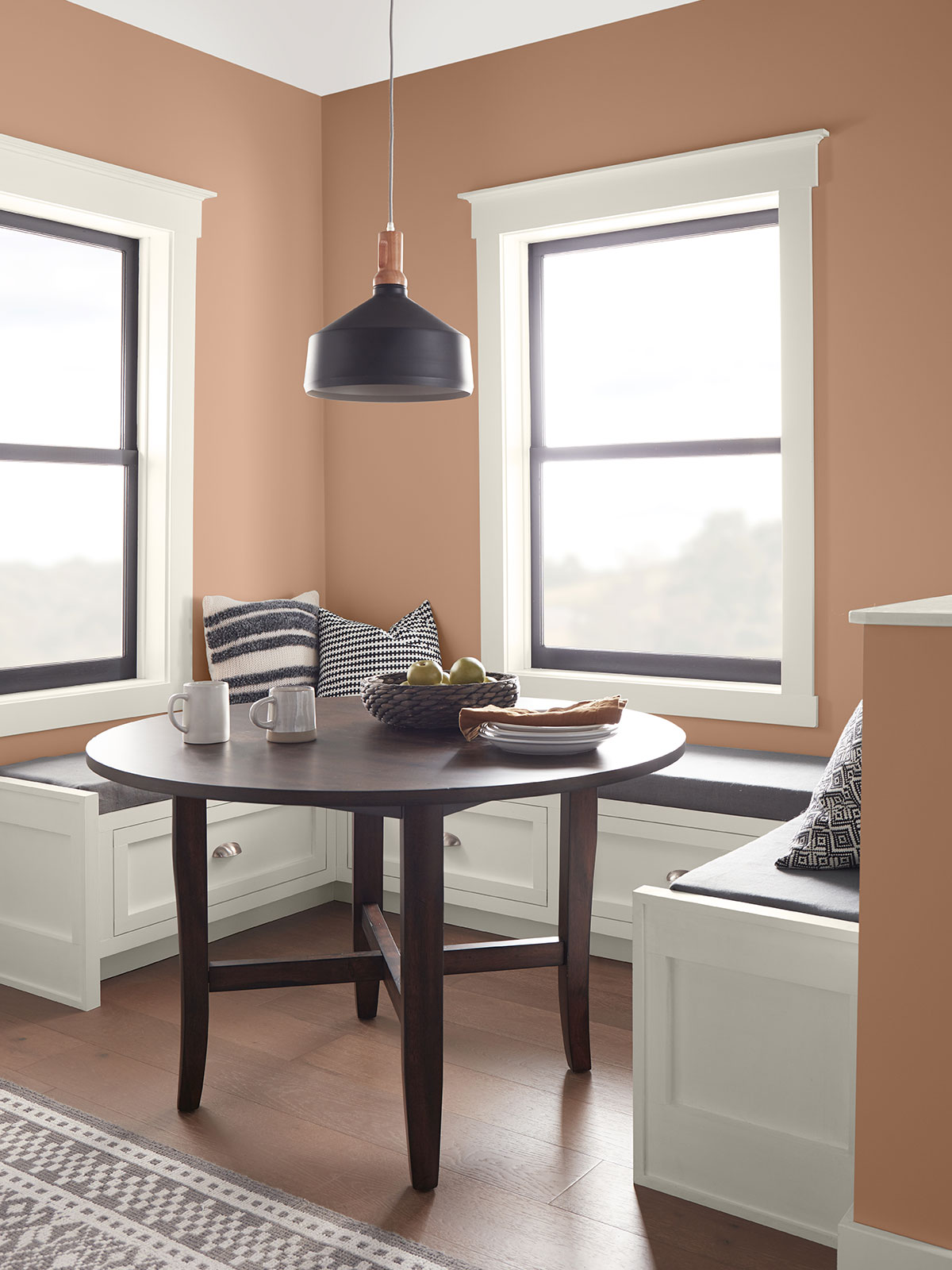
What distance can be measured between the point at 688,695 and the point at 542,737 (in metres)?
1.55

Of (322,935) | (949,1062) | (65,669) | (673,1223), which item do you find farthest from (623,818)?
(65,669)

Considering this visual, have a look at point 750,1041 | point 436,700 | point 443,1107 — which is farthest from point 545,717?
point 443,1107

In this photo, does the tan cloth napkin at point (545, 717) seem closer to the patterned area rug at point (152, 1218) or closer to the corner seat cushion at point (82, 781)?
the patterned area rug at point (152, 1218)

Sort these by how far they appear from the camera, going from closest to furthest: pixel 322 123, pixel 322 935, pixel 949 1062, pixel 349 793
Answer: pixel 949 1062, pixel 349 793, pixel 322 935, pixel 322 123

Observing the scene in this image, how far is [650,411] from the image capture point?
3.81 metres

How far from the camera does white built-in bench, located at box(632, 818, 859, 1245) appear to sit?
190 centimetres

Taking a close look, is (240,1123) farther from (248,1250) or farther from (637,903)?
(637,903)

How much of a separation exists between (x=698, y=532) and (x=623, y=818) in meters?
1.03

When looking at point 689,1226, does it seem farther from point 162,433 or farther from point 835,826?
point 162,433

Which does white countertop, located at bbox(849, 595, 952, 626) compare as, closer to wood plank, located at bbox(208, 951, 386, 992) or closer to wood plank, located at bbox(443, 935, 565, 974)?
wood plank, located at bbox(443, 935, 565, 974)

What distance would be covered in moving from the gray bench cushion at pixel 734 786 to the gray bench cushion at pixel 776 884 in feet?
2.28

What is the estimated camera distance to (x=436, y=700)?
240 centimetres

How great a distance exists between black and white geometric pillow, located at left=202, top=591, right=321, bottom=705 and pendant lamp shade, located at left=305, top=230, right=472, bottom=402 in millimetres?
1630

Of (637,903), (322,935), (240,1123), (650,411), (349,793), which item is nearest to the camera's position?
(349,793)
